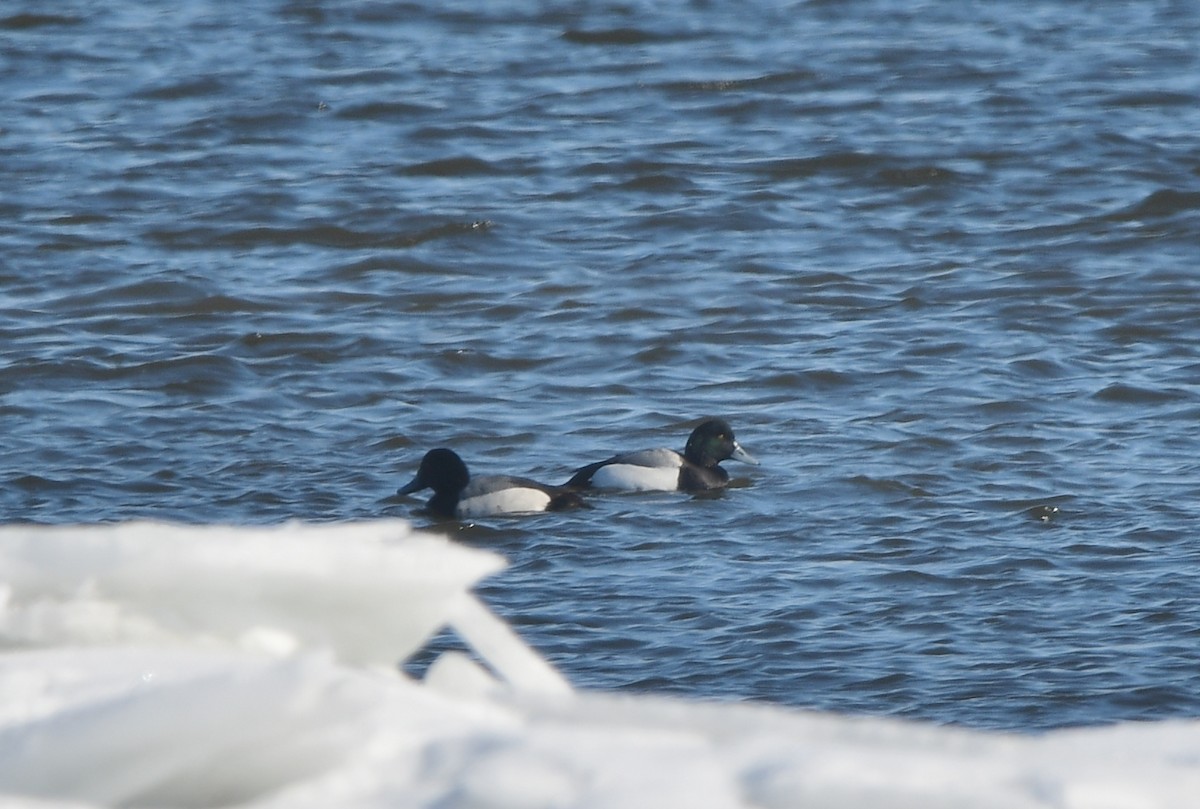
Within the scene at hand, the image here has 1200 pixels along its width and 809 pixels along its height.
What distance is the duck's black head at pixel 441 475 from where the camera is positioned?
9.86m

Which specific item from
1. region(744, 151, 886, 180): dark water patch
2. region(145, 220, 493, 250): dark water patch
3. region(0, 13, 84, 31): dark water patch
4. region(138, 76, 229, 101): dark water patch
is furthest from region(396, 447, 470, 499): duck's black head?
region(0, 13, 84, 31): dark water patch

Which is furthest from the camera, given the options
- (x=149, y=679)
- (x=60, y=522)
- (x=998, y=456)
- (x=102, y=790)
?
(x=998, y=456)

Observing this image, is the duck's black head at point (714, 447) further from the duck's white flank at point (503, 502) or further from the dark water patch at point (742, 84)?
the dark water patch at point (742, 84)

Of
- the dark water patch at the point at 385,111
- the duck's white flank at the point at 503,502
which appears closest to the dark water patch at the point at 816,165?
the dark water patch at the point at 385,111

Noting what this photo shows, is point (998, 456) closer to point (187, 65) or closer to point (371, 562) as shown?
point (371, 562)

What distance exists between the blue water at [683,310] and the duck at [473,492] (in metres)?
0.24

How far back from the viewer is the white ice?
1501 millimetres

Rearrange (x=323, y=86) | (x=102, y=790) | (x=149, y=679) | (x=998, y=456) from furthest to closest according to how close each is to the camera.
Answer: (x=323, y=86) < (x=998, y=456) < (x=149, y=679) < (x=102, y=790)

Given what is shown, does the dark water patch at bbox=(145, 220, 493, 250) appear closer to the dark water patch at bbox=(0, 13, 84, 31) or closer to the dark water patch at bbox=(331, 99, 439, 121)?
the dark water patch at bbox=(331, 99, 439, 121)

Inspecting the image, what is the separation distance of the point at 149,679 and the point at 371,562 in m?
0.21

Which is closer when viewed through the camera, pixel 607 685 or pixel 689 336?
pixel 607 685

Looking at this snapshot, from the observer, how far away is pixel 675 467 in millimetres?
10039

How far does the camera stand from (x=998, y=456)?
31.8 feet

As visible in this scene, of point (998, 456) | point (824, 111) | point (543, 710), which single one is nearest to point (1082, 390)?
point (998, 456)
